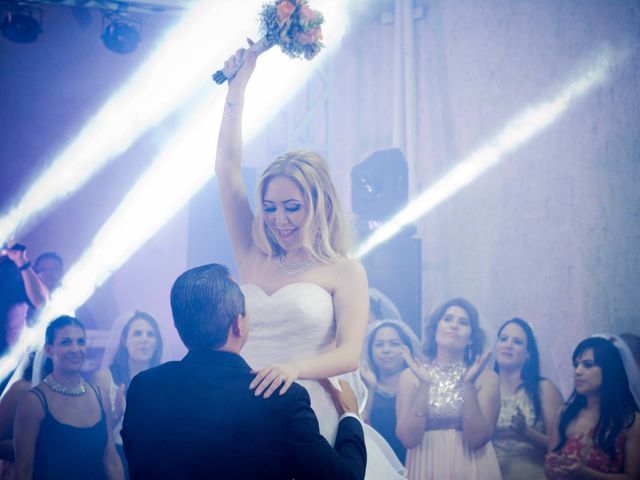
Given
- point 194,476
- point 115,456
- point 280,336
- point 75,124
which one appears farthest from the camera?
point 75,124

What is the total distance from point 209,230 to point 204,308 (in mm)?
3511

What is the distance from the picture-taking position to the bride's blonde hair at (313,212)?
238 centimetres

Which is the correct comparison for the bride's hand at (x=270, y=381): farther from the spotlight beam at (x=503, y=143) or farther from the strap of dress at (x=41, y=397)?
the spotlight beam at (x=503, y=143)

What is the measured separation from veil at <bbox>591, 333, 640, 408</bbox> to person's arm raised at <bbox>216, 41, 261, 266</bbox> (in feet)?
9.68

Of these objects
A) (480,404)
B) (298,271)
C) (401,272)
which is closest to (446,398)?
(480,404)

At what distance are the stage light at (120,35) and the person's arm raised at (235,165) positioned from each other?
3.34 metres

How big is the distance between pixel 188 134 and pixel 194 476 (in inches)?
173

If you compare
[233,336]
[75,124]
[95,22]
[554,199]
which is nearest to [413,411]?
[554,199]

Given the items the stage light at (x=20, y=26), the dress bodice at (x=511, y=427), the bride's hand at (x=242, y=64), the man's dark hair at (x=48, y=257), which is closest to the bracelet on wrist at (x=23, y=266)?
the man's dark hair at (x=48, y=257)

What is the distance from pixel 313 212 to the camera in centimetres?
238

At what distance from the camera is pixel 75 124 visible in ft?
19.2

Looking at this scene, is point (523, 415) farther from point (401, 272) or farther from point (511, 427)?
point (401, 272)

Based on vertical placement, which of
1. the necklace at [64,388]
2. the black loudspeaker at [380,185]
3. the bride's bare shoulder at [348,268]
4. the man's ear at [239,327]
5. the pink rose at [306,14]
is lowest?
the necklace at [64,388]

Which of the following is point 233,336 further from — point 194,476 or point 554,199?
point 554,199
